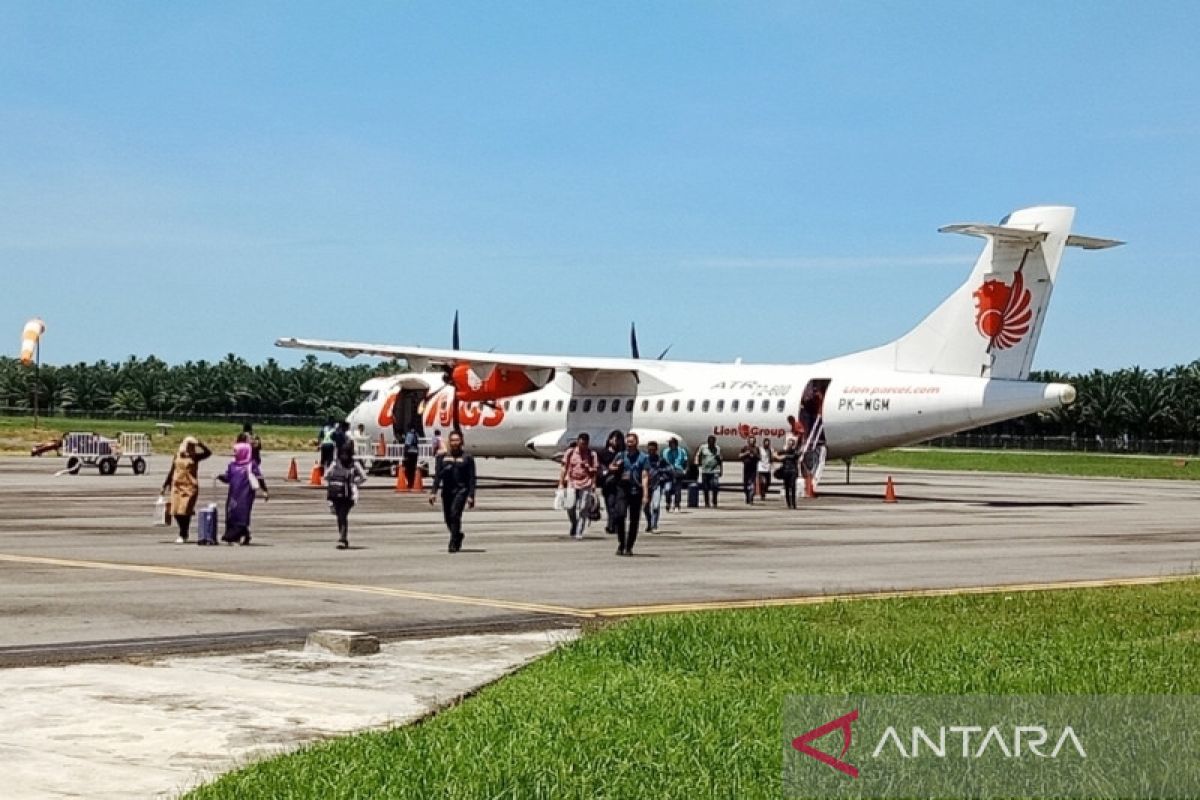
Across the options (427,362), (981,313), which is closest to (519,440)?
(427,362)

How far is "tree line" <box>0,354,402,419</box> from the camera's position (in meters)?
138

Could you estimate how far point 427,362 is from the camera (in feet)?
170

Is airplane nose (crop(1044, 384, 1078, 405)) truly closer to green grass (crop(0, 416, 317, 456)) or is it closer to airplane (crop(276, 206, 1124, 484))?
airplane (crop(276, 206, 1124, 484))

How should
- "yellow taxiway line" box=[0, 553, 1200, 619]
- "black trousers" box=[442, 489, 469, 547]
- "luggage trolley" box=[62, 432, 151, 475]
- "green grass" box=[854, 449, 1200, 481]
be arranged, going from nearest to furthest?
"yellow taxiway line" box=[0, 553, 1200, 619], "black trousers" box=[442, 489, 469, 547], "luggage trolley" box=[62, 432, 151, 475], "green grass" box=[854, 449, 1200, 481]

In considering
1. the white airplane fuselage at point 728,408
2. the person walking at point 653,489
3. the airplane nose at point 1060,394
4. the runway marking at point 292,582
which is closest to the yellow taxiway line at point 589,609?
the runway marking at point 292,582

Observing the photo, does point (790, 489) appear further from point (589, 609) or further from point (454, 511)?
point (589, 609)

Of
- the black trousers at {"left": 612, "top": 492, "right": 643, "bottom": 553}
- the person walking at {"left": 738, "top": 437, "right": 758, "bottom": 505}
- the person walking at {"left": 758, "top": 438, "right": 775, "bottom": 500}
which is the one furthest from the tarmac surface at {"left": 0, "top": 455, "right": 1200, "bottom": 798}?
the person walking at {"left": 758, "top": 438, "right": 775, "bottom": 500}

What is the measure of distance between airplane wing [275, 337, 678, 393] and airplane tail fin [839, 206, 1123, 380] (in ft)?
28.6

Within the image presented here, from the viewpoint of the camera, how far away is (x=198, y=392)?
460ft

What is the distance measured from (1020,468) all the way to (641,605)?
57.7 metres

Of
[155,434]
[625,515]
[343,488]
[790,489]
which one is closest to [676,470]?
[790,489]

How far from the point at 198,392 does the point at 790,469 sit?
109 meters

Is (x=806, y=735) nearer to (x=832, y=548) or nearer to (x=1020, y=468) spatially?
(x=832, y=548)

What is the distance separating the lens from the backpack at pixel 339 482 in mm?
24422
